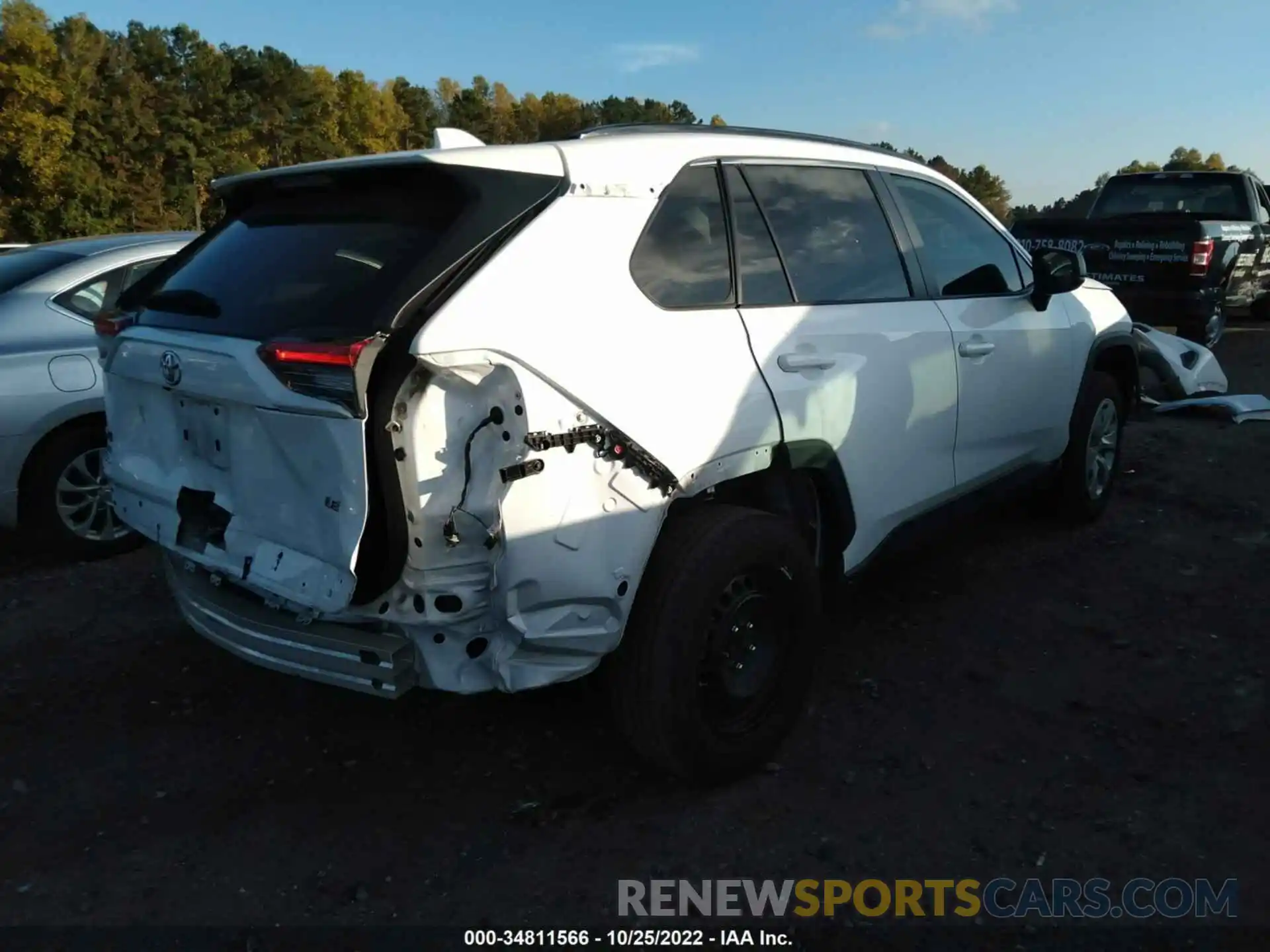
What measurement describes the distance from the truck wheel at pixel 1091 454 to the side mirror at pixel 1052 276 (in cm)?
67

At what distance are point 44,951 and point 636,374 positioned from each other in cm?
204

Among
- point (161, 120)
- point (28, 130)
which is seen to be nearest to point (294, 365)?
point (28, 130)

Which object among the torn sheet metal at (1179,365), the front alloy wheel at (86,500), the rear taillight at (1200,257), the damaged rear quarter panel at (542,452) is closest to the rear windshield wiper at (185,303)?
the damaged rear quarter panel at (542,452)

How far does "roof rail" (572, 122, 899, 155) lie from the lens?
320 centimetres

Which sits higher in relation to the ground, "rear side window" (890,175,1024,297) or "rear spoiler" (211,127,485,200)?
"rear spoiler" (211,127,485,200)

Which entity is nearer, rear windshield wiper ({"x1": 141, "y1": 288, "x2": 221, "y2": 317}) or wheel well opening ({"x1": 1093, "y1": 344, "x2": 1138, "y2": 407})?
rear windshield wiper ({"x1": 141, "y1": 288, "x2": 221, "y2": 317})

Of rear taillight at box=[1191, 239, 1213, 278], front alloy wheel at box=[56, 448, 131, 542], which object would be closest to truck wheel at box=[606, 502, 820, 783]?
front alloy wheel at box=[56, 448, 131, 542]

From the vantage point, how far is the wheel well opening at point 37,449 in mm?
4902

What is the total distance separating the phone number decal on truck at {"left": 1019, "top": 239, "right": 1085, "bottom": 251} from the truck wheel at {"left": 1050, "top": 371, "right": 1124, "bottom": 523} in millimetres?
5217

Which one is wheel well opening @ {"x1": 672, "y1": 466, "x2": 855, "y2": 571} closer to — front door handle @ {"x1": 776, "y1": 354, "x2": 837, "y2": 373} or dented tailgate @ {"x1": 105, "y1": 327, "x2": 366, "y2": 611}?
front door handle @ {"x1": 776, "y1": 354, "x2": 837, "y2": 373}

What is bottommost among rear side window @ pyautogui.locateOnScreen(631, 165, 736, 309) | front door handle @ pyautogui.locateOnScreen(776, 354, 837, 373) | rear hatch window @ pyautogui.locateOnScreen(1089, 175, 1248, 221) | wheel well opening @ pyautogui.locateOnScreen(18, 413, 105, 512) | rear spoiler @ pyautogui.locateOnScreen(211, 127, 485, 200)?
wheel well opening @ pyautogui.locateOnScreen(18, 413, 105, 512)

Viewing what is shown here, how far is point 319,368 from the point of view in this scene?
2393 mm

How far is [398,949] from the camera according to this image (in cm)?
246

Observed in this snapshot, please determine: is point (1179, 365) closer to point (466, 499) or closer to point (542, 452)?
point (542, 452)
